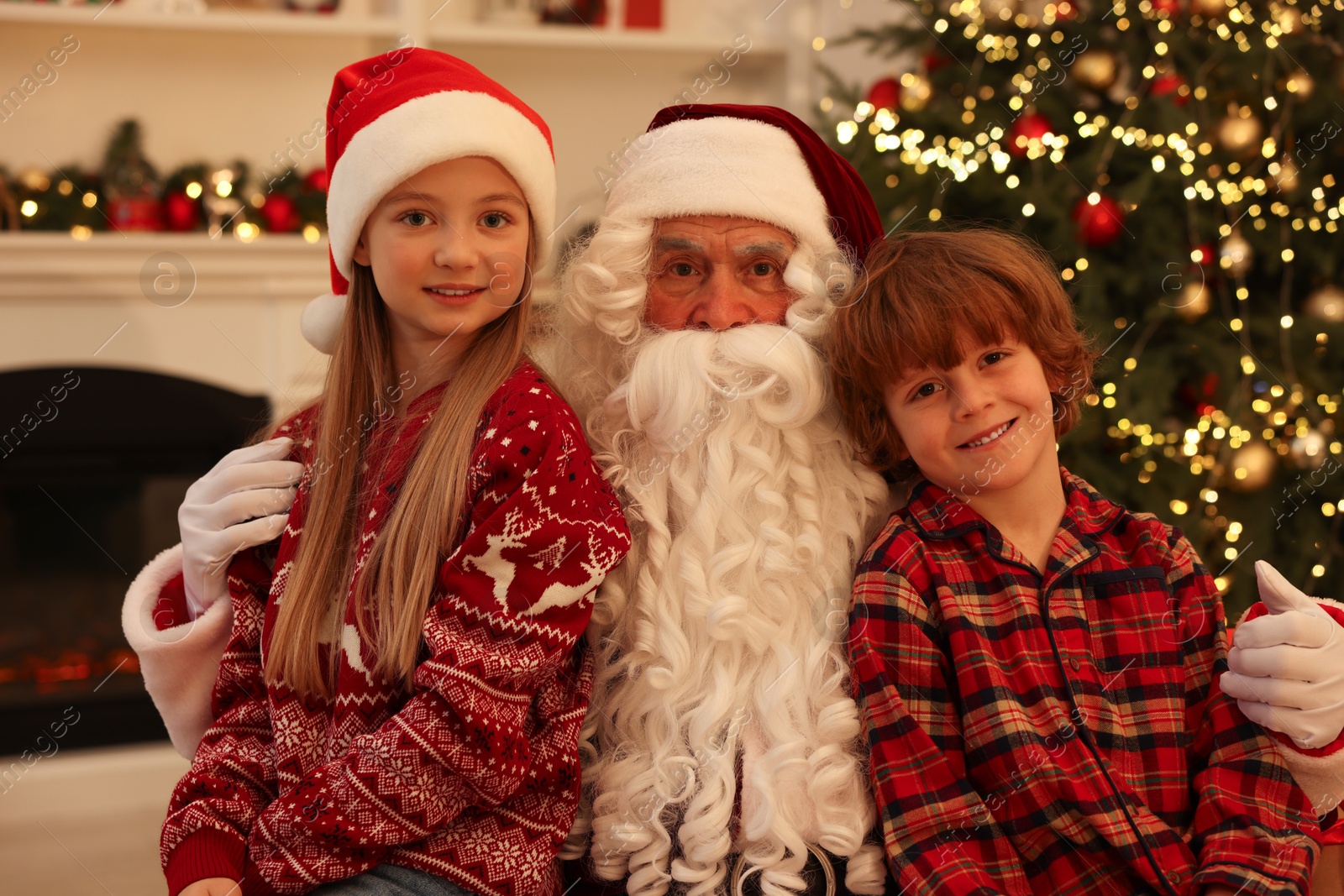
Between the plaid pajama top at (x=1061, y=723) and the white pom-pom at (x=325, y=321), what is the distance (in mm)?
831

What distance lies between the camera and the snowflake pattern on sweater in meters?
1.25

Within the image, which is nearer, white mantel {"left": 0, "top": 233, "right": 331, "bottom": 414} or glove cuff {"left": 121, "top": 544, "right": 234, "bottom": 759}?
glove cuff {"left": 121, "top": 544, "right": 234, "bottom": 759}

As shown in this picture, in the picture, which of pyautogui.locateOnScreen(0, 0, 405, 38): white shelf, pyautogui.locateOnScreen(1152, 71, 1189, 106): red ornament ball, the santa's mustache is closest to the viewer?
the santa's mustache

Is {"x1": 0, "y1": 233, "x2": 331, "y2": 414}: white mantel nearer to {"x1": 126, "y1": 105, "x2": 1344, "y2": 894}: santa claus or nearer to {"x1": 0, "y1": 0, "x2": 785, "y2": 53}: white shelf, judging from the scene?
{"x1": 0, "y1": 0, "x2": 785, "y2": 53}: white shelf

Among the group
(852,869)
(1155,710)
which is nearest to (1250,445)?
(1155,710)

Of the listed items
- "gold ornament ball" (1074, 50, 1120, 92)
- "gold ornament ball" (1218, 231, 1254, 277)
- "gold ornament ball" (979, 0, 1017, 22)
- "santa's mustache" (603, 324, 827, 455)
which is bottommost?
"santa's mustache" (603, 324, 827, 455)

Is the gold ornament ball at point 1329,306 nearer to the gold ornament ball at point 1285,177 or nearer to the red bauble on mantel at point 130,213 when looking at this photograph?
the gold ornament ball at point 1285,177

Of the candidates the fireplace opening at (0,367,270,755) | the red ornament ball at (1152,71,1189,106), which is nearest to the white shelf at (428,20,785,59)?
the fireplace opening at (0,367,270,755)

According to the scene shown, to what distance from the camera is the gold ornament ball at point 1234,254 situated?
2695mm

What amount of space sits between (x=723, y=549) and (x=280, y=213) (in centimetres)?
230

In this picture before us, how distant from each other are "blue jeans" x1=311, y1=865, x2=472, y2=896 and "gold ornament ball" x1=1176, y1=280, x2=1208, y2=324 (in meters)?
2.20

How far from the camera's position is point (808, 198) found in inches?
63.7

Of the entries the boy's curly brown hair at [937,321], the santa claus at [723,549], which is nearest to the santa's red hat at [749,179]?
the santa claus at [723,549]

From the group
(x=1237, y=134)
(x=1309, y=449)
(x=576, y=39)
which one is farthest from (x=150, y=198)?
(x=1309, y=449)
